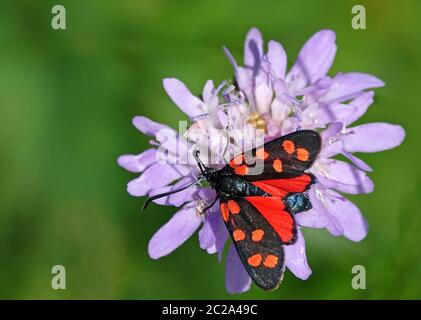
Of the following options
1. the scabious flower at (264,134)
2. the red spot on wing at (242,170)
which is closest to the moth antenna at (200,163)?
the scabious flower at (264,134)

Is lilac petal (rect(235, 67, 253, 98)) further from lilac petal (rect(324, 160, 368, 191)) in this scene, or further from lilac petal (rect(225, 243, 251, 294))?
lilac petal (rect(225, 243, 251, 294))

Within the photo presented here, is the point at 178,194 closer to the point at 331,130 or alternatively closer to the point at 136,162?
the point at 136,162

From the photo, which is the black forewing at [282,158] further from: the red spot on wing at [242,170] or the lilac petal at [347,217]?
the lilac petal at [347,217]

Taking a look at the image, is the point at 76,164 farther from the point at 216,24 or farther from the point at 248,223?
the point at 248,223

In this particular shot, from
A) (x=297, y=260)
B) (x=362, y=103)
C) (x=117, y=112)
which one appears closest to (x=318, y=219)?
(x=297, y=260)

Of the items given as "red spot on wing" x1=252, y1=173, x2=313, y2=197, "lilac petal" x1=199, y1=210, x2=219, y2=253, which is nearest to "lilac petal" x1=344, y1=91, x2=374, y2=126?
"red spot on wing" x1=252, y1=173, x2=313, y2=197

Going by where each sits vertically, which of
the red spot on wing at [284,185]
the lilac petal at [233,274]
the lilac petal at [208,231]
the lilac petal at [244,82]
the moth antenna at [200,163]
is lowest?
the lilac petal at [233,274]
